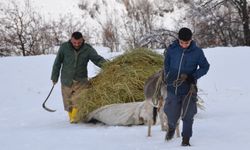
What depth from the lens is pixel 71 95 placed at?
32.6 feet

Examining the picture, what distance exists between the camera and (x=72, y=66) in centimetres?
979

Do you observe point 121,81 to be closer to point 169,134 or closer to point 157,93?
point 157,93

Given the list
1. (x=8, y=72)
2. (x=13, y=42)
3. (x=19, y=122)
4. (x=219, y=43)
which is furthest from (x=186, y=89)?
(x=219, y=43)

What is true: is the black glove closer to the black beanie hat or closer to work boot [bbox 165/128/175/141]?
the black beanie hat

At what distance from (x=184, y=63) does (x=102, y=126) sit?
3.16m

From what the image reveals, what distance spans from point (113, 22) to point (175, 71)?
66.8ft

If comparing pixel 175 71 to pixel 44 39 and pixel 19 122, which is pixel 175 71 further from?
pixel 44 39

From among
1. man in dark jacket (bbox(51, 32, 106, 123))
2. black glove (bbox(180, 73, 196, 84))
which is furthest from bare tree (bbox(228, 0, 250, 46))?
black glove (bbox(180, 73, 196, 84))

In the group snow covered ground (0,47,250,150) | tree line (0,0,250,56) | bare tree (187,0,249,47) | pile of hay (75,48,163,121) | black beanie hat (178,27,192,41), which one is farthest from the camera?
bare tree (187,0,249,47)

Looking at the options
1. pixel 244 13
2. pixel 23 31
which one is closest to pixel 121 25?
pixel 23 31

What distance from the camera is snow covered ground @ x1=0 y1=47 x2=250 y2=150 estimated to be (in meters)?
6.87

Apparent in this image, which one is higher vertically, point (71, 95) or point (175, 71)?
point (175, 71)

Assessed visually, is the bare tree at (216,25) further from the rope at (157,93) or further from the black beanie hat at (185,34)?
the black beanie hat at (185,34)

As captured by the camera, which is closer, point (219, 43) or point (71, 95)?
point (71, 95)
